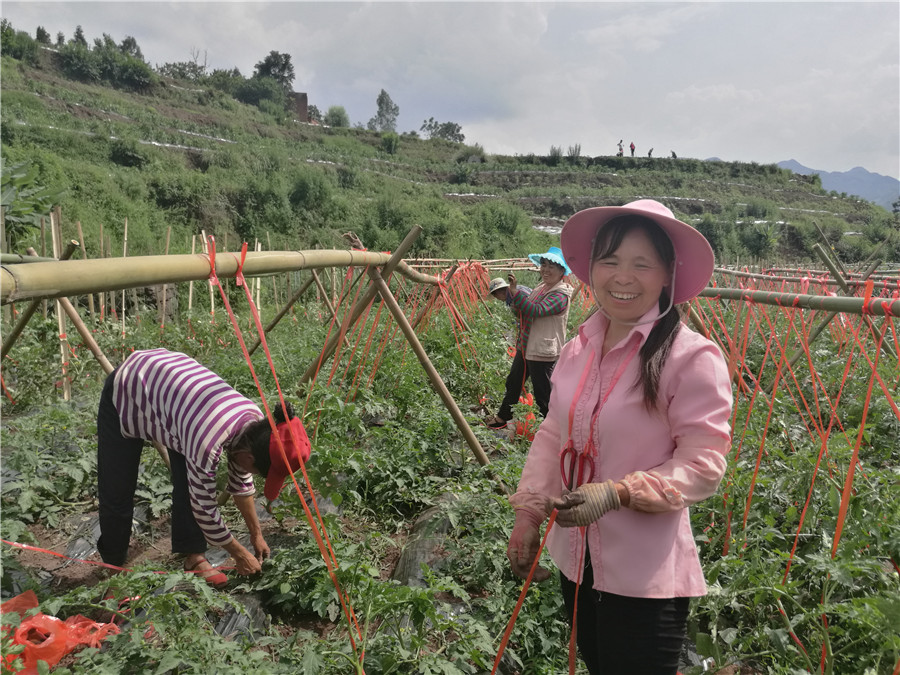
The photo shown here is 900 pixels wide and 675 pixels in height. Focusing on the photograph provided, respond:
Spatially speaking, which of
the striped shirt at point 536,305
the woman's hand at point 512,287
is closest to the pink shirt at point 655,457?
the striped shirt at point 536,305

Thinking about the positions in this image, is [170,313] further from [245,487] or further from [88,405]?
[245,487]

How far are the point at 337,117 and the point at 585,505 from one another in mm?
55344

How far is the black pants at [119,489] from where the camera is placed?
7.69 ft

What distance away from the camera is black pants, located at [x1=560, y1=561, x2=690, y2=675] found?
3.96 ft

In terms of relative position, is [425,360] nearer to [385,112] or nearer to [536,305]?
[536,305]

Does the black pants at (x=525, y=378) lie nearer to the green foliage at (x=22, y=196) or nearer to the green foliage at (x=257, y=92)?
the green foliage at (x=22, y=196)

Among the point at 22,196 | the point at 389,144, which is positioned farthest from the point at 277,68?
the point at 22,196

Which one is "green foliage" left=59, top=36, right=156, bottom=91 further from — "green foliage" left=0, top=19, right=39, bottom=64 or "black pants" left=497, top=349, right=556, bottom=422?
"black pants" left=497, top=349, right=556, bottom=422

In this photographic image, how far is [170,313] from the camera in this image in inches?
392

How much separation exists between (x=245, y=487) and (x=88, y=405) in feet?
7.57

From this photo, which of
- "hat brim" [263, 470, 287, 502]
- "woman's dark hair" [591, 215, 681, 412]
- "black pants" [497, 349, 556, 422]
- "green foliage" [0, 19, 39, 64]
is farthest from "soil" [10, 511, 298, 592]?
"green foliage" [0, 19, 39, 64]

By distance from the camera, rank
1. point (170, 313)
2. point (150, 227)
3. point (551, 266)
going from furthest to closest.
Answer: point (150, 227)
point (170, 313)
point (551, 266)

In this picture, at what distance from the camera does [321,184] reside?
65.6ft

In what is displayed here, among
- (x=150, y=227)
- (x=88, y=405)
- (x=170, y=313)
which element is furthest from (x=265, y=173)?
(x=88, y=405)
